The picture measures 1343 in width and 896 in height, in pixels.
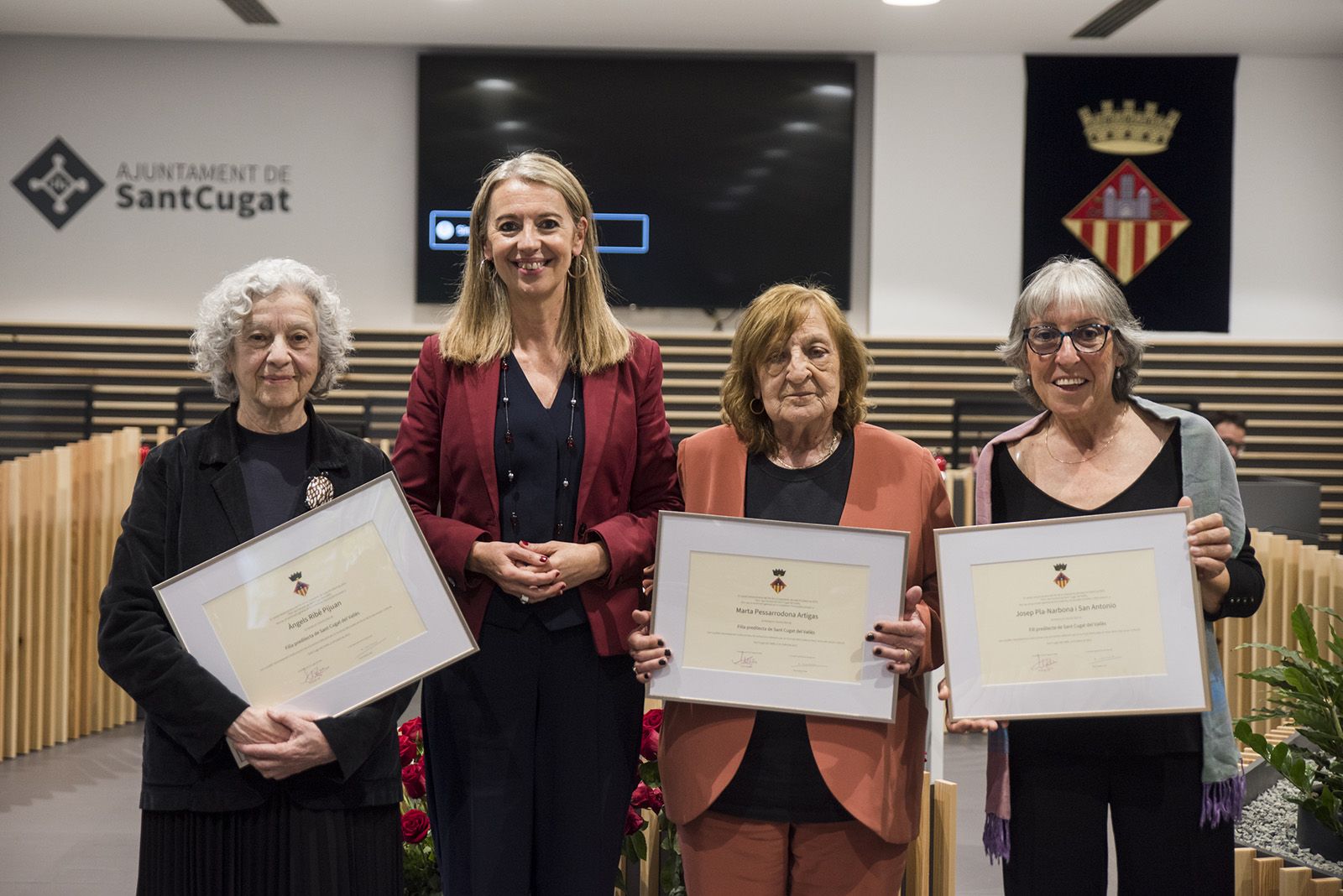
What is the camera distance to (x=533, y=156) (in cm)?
219

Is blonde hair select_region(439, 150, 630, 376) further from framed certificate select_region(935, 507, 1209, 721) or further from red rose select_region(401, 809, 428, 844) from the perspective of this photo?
red rose select_region(401, 809, 428, 844)

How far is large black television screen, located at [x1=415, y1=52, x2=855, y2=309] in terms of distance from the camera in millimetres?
9078

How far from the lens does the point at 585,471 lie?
6.89ft

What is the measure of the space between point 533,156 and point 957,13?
22.5 feet

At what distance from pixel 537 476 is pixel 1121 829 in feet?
3.90

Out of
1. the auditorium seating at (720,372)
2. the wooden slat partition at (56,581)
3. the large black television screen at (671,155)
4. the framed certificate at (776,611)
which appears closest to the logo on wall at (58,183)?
the auditorium seating at (720,372)

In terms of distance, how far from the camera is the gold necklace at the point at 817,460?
212 centimetres

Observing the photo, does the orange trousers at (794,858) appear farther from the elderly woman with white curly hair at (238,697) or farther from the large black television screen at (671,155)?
the large black television screen at (671,155)

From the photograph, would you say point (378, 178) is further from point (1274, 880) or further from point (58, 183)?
point (1274, 880)

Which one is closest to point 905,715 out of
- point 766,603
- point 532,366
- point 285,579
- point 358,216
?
point 766,603

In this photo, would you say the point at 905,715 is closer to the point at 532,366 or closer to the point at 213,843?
Result: the point at 532,366

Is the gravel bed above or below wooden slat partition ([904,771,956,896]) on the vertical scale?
below

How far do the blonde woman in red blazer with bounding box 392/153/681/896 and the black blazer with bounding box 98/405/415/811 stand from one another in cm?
18
